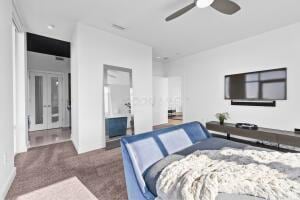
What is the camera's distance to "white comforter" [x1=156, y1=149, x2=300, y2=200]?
0.97 meters

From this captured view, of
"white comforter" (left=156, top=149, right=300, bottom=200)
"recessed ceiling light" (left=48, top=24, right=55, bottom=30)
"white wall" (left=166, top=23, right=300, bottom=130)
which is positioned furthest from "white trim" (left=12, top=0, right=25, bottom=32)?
"white wall" (left=166, top=23, right=300, bottom=130)

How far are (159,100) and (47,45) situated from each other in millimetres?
4470

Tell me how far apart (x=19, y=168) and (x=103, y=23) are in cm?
314

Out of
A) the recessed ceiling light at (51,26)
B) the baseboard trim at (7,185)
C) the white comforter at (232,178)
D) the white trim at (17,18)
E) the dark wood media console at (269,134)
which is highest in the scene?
the recessed ceiling light at (51,26)

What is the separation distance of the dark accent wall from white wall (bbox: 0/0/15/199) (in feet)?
7.80

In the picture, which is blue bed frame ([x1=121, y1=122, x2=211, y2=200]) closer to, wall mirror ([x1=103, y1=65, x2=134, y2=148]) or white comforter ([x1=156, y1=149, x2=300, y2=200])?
white comforter ([x1=156, y1=149, x2=300, y2=200])

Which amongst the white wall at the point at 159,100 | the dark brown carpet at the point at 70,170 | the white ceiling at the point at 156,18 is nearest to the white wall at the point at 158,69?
the white wall at the point at 159,100

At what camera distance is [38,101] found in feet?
17.6

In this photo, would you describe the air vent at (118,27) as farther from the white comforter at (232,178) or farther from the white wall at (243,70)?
the white comforter at (232,178)

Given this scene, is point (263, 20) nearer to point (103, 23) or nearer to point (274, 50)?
point (274, 50)

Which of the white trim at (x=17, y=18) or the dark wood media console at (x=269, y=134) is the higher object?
the white trim at (x=17, y=18)

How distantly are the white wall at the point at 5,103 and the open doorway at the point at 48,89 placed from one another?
2798 mm

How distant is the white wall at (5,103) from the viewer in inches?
69.0

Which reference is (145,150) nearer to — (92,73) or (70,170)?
(70,170)
